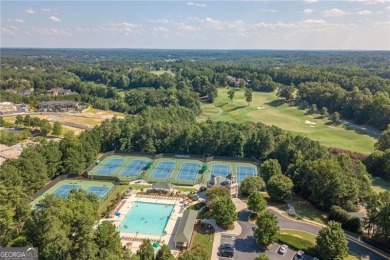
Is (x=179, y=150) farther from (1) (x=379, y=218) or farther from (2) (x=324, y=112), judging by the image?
(2) (x=324, y=112)

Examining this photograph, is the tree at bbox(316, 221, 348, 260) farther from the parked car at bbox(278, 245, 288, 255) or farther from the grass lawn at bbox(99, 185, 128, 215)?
the grass lawn at bbox(99, 185, 128, 215)

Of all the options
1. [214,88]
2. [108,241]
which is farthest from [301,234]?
[214,88]

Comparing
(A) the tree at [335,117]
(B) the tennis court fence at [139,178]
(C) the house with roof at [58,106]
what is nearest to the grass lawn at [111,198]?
(B) the tennis court fence at [139,178]

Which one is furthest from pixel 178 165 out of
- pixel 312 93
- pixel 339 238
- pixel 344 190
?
pixel 312 93

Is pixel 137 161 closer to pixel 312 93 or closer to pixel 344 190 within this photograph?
pixel 344 190

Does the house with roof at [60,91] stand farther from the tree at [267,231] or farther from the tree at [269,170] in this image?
the tree at [267,231]

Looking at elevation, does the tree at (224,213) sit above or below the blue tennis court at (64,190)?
above

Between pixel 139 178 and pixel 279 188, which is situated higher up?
pixel 279 188
